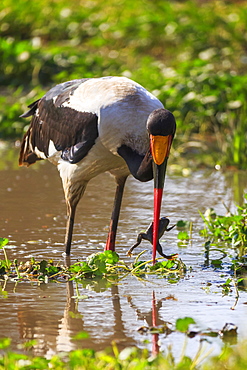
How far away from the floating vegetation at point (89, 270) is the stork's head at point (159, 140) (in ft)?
0.68

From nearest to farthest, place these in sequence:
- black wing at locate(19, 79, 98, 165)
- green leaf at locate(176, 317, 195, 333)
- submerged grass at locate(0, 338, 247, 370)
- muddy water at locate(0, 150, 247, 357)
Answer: submerged grass at locate(0, 338, 247, 370)
green leaf at locate(176, 317, 195, 333)
muddy water at locate(0, 150, 247, 357)
black wing at locate(19, 79, 98, 165)

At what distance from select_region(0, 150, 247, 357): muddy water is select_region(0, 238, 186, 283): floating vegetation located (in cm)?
8

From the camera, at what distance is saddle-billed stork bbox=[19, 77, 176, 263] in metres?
4.60

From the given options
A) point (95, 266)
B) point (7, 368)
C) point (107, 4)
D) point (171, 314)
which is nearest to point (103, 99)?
point (95, 266)

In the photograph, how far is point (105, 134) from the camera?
16.0ft

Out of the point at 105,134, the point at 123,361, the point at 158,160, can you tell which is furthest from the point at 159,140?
the point at 123,361

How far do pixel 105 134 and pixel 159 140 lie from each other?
20.1 inches

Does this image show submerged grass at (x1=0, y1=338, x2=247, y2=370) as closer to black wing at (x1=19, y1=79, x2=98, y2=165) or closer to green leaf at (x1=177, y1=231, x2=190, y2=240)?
black wing at (x1=19, y1=79, x2=98, y2=165)

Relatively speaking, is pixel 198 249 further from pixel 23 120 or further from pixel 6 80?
pixel 6 80

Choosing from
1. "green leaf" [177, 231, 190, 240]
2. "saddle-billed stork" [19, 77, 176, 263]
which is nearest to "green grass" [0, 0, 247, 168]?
"green leaf" [177, 231, 190, 240]

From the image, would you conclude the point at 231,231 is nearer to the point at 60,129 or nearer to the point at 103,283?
the point at 103,283

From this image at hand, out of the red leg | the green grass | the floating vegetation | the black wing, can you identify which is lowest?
the green grass

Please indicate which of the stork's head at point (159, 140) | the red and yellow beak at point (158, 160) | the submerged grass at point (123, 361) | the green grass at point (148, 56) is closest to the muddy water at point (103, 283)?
the submerged grass at point (123, 361)

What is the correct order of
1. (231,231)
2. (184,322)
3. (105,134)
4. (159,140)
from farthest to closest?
(231,231) < (105,134) < (159,140) < (184,322)
